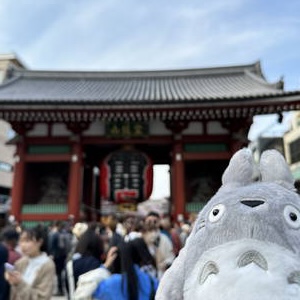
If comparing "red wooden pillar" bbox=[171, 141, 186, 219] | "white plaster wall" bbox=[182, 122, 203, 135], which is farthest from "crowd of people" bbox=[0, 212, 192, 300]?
"white plaster wall" bbox=[182, 122, 203, 135]

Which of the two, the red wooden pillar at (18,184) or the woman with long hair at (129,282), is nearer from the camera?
the woman with long hair at (129,282)

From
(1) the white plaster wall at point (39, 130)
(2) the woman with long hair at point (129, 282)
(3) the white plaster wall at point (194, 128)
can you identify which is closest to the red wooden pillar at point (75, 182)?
(1) the white plaster wall at point (39, 130)

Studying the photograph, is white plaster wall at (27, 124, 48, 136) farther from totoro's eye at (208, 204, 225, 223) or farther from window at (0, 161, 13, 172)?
window at (0, 161, 13, 172)

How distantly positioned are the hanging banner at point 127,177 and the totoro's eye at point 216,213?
9443 mm

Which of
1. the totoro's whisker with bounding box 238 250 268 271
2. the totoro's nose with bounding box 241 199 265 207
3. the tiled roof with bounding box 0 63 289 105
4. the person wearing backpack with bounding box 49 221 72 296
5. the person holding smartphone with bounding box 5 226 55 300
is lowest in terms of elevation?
the person wearing backpack with bounding box 49 221 72 296

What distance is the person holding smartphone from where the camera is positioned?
245 centimetres

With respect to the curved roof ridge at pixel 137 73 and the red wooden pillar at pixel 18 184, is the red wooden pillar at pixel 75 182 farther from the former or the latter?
the curved roof ridge at pixel 137 73

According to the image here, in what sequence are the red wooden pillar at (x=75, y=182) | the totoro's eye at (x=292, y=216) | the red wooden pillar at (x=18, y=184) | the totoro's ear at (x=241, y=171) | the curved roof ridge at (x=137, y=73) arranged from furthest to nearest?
the curved roof ridge at (x=137, y=73)
the red wooden pillar at (x=18, y=184)
the red wooden pillar at (x=75, y=182)
the totoro's ear at (x=241, y=171)
the totoro's eye at (x=292, y=216)

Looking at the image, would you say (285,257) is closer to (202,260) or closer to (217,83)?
(202,260)

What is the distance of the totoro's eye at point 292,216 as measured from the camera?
3.61 ft

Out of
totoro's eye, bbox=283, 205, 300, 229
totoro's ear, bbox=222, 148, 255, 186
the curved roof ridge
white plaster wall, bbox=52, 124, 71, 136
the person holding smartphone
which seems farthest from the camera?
the curved roof ridge

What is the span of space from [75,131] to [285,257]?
402 inches

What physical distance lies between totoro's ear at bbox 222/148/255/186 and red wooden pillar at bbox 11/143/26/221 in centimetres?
1005

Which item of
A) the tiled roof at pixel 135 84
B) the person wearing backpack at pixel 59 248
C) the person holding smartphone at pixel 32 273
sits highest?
the tiled roof at pixel 135 84
